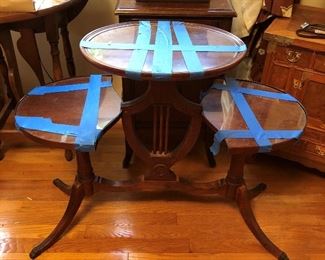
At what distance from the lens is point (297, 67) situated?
165cm

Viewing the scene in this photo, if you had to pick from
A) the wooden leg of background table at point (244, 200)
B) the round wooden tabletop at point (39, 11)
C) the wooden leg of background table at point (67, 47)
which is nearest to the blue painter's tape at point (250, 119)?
the wooden leg of background table at point (244, 200)

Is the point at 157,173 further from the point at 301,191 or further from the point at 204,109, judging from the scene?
the point at 301,191

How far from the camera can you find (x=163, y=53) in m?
1.27

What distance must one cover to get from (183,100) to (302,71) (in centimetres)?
64

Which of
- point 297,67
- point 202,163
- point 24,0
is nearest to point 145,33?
point 24,0

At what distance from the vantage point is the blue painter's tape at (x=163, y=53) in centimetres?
114

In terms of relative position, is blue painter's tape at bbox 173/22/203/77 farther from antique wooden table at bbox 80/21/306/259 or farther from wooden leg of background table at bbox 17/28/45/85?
wooden leg of background table at bbox 17/28/45/85

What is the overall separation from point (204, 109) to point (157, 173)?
336mm

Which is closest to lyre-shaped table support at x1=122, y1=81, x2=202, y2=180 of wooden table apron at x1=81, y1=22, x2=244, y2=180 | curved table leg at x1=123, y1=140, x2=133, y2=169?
wooden table apron at x1=81, y1=22, x2=244, y2=180

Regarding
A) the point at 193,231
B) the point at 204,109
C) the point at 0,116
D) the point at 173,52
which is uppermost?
the point at 173,52

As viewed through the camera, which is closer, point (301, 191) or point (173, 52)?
point (173, 52)

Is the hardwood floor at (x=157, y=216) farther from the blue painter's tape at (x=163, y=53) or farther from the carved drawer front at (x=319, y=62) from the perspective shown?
the blue painter's tape at (x=163, y=53)

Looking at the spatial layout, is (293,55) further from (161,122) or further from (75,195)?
(75,195)

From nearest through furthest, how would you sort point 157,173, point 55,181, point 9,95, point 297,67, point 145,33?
point 145,33 < point 157,173 < point 297,67 < point 55,181 < point 9,95
